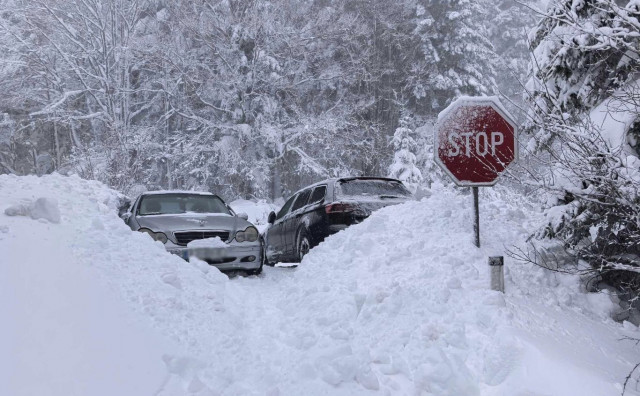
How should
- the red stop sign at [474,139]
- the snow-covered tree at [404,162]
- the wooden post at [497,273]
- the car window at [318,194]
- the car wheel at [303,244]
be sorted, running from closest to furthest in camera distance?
the wooden post at [497,273]
the red stop sign at [474,139]
the car window at [318,194]
the car wheel at [303,244]
the snow-covered tree at [404,162]

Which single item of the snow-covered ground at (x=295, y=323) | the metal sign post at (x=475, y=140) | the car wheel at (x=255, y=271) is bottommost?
the car wheel at (x=255, y=271)

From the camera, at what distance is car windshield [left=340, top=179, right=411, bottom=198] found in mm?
8229

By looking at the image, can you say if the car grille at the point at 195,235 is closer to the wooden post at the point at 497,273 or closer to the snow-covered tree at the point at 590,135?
the wooden post at the point at 497,273

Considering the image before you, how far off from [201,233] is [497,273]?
4586 millimetres

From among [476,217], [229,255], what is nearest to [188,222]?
[229,255]

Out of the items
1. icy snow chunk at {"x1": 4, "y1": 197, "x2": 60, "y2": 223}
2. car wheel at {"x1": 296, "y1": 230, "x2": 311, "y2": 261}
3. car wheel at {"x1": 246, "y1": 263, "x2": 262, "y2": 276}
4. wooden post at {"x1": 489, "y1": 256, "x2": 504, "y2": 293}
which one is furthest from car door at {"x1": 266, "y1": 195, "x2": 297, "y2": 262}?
wooden post at {"x1": 489, "y1": 256, "x2": 504, "y2": 293}

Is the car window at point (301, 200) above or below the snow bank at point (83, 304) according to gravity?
above

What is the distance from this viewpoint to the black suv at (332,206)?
794 centimetres

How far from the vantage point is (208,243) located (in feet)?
24.5

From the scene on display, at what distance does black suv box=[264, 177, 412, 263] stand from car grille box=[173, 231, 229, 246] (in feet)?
4.98

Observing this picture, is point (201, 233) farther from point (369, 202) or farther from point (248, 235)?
point (369, 202)

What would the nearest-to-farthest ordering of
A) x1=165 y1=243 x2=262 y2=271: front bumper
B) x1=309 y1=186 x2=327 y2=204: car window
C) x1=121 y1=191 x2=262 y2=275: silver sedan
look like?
x1=165 y1=243 x2=262 y2=271: front bumper, x1=121 y1=191 x2=262 y2=275: silver sedan, x1=309 y1=186 x2=327 y2=204: car window

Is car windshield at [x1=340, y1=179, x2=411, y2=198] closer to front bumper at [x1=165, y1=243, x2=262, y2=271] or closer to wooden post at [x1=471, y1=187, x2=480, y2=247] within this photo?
front bumper at [x1=165, y1=243, x2=262, y2=271]

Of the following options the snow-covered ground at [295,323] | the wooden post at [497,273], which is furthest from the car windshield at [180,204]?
the wooden post at [497,273]
